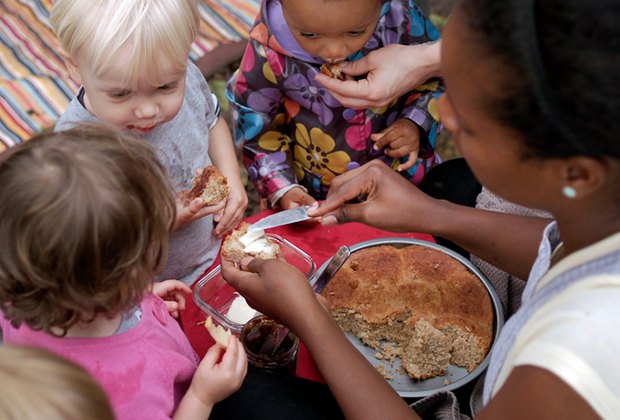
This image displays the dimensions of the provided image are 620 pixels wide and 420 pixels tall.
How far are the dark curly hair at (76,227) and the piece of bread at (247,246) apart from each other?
0.48 m

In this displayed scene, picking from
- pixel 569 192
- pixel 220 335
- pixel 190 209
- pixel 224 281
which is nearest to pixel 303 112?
pixel 190 209

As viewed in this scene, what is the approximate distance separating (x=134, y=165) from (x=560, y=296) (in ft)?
2.59

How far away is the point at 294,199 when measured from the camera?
2.13 metres

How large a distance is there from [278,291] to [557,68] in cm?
83

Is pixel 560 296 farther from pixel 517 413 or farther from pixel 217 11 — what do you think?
pixel 217 11

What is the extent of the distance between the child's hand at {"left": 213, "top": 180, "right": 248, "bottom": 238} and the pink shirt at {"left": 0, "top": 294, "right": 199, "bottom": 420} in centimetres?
68

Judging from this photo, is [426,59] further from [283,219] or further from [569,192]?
[569,192]

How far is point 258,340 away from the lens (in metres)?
1.60

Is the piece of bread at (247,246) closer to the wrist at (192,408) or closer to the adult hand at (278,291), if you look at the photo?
the adult hand at (278,291)

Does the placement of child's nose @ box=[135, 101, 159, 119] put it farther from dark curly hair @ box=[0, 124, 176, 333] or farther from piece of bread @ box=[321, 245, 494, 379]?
piece of bread @ box=[321, 245, 494, 379]

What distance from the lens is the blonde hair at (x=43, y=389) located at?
0.77 meters

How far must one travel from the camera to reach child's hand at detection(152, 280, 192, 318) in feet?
5.39

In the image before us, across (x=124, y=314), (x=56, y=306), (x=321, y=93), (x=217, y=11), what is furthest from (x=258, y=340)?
(x=217, y=11)

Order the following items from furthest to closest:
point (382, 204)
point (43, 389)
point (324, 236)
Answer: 1. point (324, 236)
2. point (382, 204)
3. point (43, 389)
